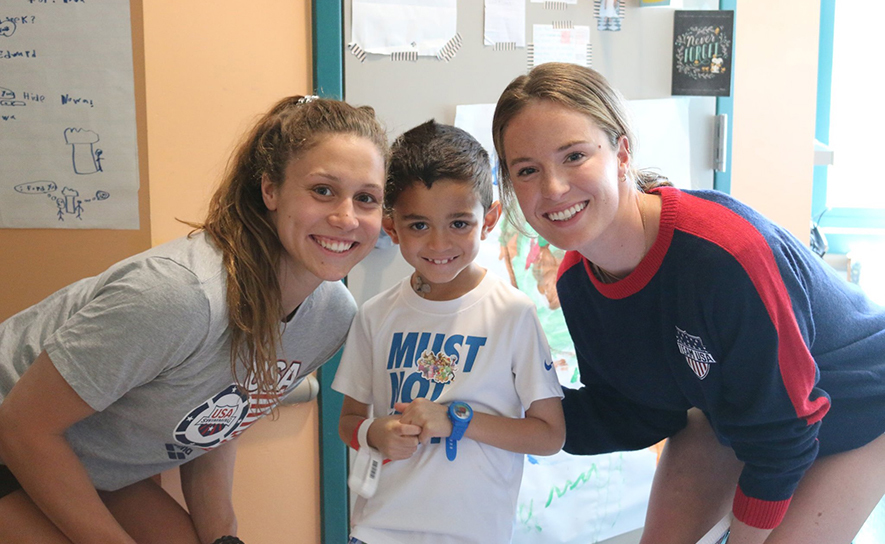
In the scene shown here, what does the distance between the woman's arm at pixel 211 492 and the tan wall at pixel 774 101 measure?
1560 mm

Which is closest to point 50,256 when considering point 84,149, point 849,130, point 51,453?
point 84,149

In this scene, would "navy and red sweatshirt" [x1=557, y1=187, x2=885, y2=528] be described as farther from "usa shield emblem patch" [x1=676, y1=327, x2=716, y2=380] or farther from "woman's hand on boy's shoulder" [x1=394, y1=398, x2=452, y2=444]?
"woman's hand on boy's shoulder" [x1=394, y1=398, x2=452, y2=444]

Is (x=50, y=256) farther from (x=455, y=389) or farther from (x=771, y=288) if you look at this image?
(x=771, y=288)

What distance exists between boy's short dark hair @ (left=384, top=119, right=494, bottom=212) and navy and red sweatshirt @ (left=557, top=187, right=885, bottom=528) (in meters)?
0.24

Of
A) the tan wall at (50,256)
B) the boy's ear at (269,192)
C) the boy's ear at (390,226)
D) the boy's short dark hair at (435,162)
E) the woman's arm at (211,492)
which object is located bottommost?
the woman's arm at (211,492)

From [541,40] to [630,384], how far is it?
85 centimetres

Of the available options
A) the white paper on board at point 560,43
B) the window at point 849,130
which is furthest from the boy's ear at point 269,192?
the window at point 849,130

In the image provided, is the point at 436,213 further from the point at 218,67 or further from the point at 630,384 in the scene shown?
the point at 218,67

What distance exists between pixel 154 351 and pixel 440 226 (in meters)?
0.47

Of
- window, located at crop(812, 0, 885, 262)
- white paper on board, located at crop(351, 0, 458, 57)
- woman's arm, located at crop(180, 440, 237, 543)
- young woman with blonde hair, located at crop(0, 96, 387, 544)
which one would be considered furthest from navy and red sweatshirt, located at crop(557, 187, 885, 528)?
window, located at crop(812, 0, 885, 262)

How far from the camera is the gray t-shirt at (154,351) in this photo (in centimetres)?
102

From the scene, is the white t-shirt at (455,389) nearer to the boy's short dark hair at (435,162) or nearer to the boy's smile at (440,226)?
the boy's smile at (440,226)

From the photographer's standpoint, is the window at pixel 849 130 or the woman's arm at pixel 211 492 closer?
the woman's arm at pixel 211 492

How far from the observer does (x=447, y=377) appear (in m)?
1.17
